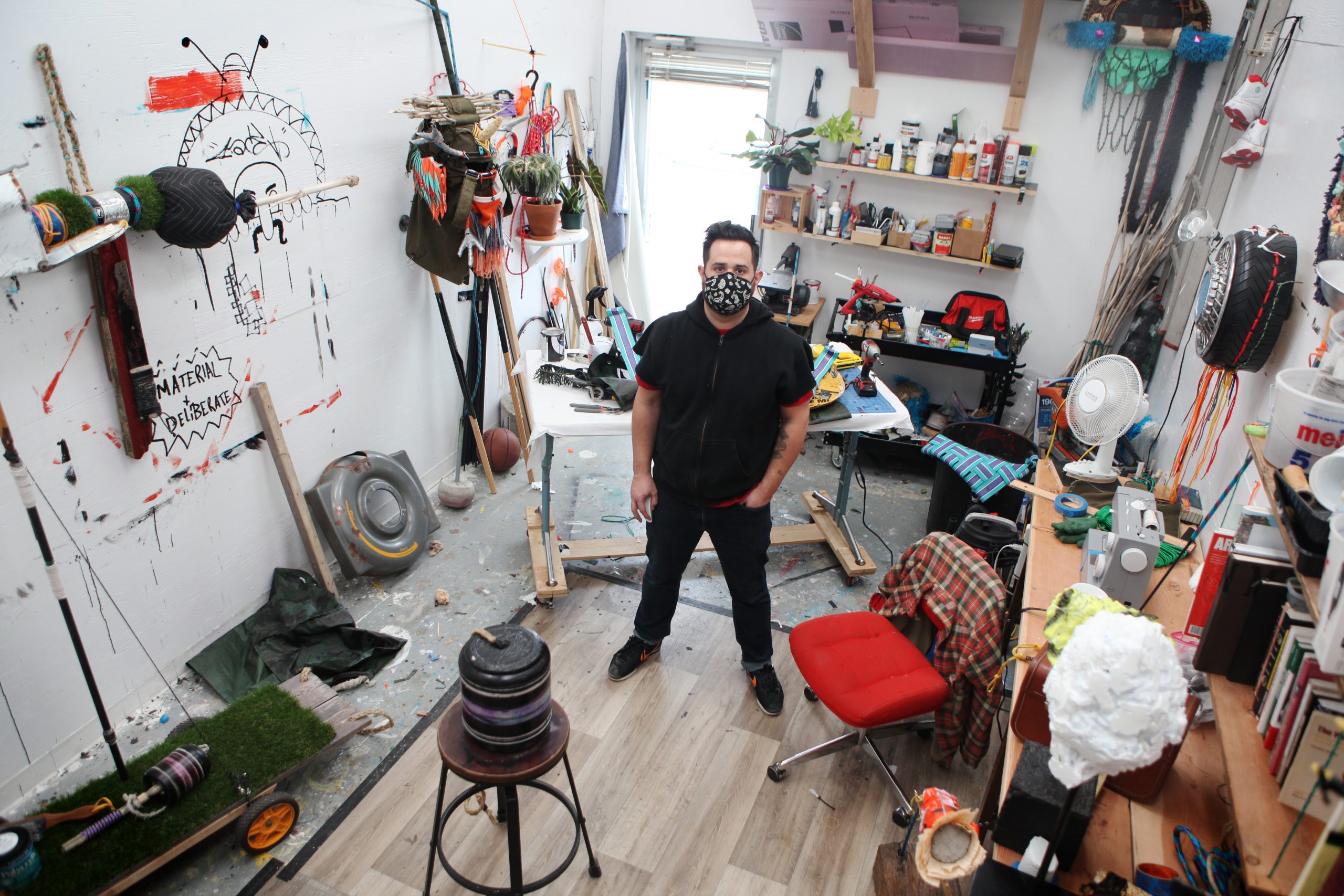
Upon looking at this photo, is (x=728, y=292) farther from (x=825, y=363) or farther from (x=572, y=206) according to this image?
(x=572, y=206)

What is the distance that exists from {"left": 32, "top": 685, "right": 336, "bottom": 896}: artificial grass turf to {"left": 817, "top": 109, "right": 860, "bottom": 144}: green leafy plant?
4.02 m

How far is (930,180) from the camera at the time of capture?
4582 mm

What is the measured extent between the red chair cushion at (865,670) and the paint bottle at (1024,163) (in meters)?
3.02

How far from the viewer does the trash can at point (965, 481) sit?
3.45 meters

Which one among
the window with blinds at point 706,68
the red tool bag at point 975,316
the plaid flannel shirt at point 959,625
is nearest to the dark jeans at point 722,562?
the plaid flannel shirt at point 959,625

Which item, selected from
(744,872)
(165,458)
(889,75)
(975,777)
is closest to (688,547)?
(744,872)

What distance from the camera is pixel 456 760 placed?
5.91 feet

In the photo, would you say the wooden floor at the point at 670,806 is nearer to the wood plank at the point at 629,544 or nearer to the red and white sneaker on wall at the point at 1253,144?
the wood plank at the point at 629,544

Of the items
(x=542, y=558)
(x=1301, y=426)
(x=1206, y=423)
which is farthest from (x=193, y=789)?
(x=1206, y=423)

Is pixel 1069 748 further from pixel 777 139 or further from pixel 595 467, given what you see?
pixel 777 139

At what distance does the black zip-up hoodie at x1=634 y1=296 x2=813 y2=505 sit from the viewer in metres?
2.39

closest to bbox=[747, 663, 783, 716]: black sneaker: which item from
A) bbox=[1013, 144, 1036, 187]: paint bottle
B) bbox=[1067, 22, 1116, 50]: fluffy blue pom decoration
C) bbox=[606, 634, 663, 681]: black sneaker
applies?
bbox=[606, 634, 663, 681]: black sneaker

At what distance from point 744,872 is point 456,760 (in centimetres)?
98

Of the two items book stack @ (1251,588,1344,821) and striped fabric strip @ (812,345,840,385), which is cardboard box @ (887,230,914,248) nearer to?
striped fabric strip @ (812,345,840,385)
